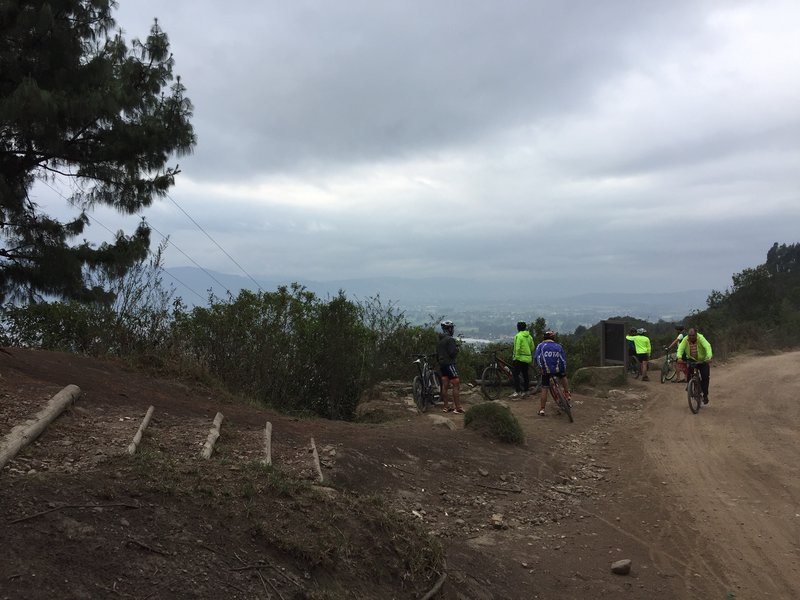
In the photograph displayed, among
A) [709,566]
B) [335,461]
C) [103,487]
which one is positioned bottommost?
[709,566]

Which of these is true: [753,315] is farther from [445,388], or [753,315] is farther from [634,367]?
[445,388]

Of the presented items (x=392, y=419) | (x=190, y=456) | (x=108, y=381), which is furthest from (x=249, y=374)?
(x=190, y=456)

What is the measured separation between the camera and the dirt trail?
505 centimetres

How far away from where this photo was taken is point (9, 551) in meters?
2.97

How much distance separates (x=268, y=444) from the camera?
6.19 m

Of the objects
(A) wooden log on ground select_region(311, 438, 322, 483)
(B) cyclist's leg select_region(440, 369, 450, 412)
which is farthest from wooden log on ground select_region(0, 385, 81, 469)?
(B) cyclist's leg select_region(440, 369, 450, 412)

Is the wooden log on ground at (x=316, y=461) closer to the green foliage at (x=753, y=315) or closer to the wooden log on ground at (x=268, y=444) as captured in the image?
the wooden log on ground at (x=268, y=444)

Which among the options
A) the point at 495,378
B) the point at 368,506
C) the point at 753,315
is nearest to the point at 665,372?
the point at 495,378

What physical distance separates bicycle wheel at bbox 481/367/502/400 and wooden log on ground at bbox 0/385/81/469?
9.60 m

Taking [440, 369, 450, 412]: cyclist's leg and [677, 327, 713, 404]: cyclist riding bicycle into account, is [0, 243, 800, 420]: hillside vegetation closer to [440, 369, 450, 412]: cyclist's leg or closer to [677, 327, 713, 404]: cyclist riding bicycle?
[440, 369, 450, 412]: cyclist's leg

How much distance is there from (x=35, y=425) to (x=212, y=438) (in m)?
1.59

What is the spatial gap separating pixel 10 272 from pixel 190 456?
19.2 feet

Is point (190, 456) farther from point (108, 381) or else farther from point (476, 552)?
point (108, 381)

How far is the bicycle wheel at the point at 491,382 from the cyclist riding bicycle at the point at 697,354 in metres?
4.16
